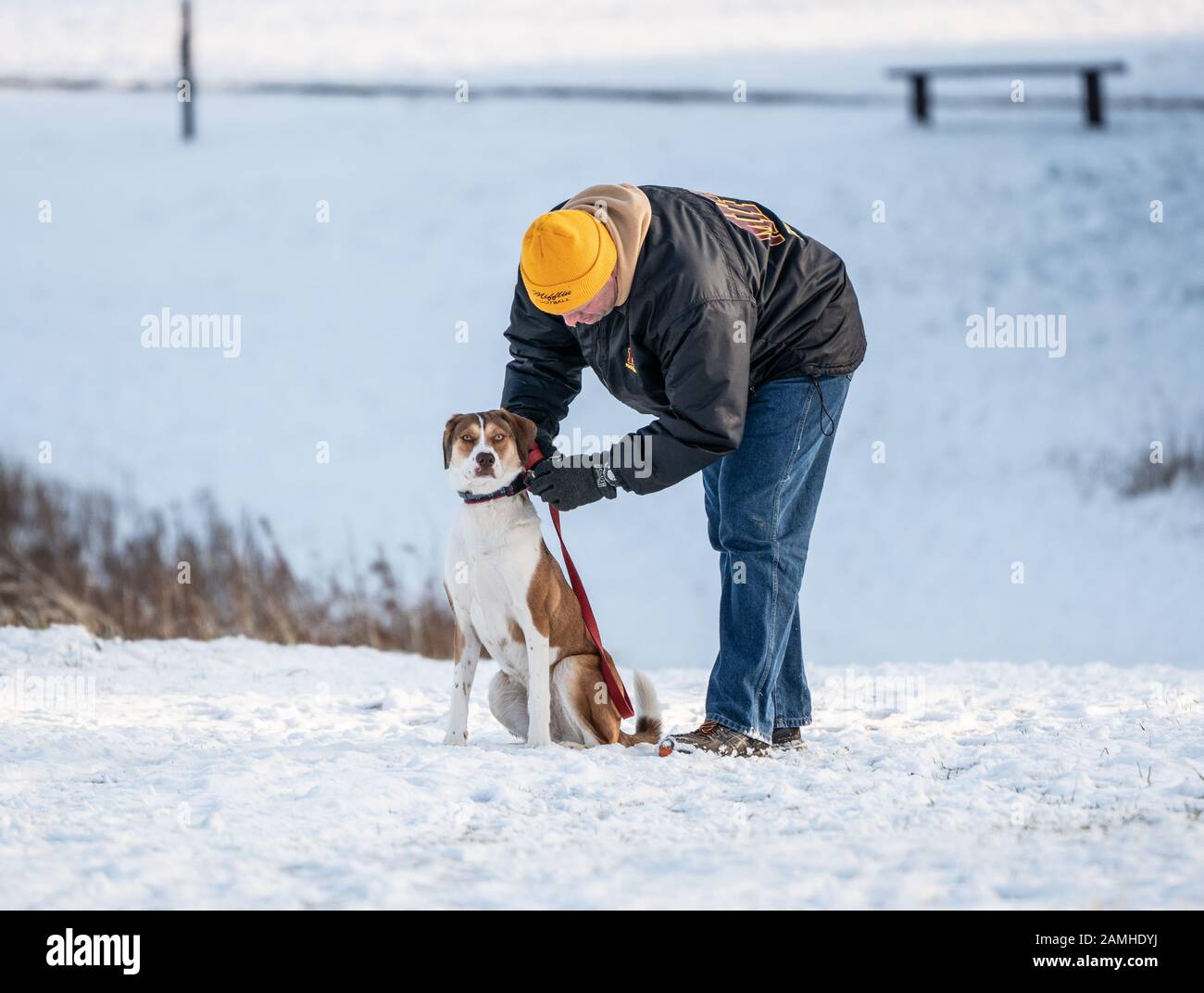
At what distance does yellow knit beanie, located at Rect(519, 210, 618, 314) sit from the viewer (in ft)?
12.8

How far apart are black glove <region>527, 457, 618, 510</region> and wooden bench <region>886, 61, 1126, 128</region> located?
16.8m

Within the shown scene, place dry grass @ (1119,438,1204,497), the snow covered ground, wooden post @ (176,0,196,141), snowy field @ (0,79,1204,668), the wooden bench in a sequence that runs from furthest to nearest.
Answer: wooden post @ (176,0,196,141) < the wooden bench < dry grass @ (1119,438,1204,497) < snowy field @ (0,79,1204,668) < the snow covered ground

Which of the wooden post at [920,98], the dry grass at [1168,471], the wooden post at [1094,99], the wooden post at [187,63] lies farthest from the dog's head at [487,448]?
the wooden post at [187,63]

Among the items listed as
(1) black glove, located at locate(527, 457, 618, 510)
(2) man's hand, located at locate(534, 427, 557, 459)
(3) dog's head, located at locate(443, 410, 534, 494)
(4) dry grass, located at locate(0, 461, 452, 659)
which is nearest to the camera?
(1) black glove, located at locate(527, 457, 618, 510)

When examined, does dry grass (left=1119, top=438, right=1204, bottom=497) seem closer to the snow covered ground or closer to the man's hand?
the snow covered ground

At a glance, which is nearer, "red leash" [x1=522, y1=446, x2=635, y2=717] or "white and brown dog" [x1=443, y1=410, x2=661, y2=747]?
"white and brown dog" [x1=443, y1=410, x2=661, y2=747]

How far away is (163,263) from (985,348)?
1040 cm

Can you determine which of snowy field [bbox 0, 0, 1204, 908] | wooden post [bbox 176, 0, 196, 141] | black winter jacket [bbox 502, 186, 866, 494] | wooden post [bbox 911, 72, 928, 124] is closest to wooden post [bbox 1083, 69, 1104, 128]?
snowy field [bbox 0, 0, 1204, 908]

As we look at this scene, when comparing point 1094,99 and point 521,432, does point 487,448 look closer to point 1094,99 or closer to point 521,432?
point 521,432

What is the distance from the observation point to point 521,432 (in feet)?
15.1

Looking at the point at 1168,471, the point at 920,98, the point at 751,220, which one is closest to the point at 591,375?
the point at 1168,471

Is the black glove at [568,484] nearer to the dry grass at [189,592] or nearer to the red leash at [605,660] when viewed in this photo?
the red leash at [605,660]

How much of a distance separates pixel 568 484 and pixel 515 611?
521 mm
